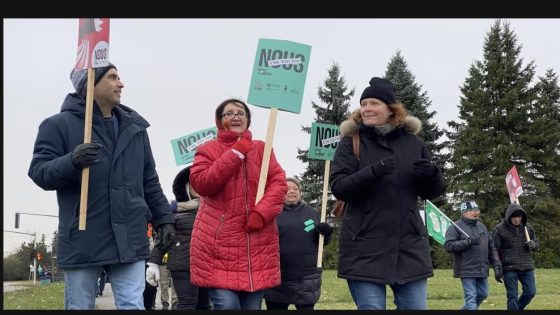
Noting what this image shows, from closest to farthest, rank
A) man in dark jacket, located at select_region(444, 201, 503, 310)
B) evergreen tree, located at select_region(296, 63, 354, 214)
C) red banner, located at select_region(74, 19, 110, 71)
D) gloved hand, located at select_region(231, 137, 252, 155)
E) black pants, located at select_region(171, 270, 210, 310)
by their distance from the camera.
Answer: red banner, located at select_region(74, 19, 110, 71) < gloved hand, located at select_region(231, 137, 252, 155) < black pants, located at select_region(171, 270, 210, 310) < man in dark jacket, located at select_region(444, 201, 503, 310) < evergreen tree, located at select_region(296, 63, 354, 214)

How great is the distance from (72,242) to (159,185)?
2.87 feet

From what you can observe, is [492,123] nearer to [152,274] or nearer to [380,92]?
[152,274]

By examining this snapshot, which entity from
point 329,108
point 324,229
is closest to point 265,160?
point 324,229

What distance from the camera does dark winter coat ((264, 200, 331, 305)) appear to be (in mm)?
7281

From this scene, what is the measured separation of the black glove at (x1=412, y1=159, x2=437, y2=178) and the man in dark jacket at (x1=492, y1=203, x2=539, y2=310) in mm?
7488

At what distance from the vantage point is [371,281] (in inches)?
193

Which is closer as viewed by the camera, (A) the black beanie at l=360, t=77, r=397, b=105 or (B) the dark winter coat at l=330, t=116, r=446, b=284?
(B) the dark winter coat at l=330, t=116, r=446, b=284

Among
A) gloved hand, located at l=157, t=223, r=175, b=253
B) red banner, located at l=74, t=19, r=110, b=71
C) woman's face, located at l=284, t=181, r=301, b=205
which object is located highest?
red banner, located at l=74, t=19, r=110, b=71

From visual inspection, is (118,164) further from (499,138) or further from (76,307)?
(499,138)

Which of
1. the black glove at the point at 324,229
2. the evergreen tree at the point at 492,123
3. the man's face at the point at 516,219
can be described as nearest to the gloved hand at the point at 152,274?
the black glove at the point at 324,229

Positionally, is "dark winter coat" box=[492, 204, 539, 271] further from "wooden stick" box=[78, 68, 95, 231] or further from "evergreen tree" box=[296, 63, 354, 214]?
"evergreen tree" box=[296, 63, 354, 214]

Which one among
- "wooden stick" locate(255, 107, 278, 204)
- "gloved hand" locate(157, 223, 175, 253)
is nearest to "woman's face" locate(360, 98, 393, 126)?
"wooden stick" locate(255, 107, 278, 204)

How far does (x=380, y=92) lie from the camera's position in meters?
5.19

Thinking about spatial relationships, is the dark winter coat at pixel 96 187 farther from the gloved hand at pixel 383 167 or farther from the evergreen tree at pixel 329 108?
the evergreen tree at pixel 329 108
